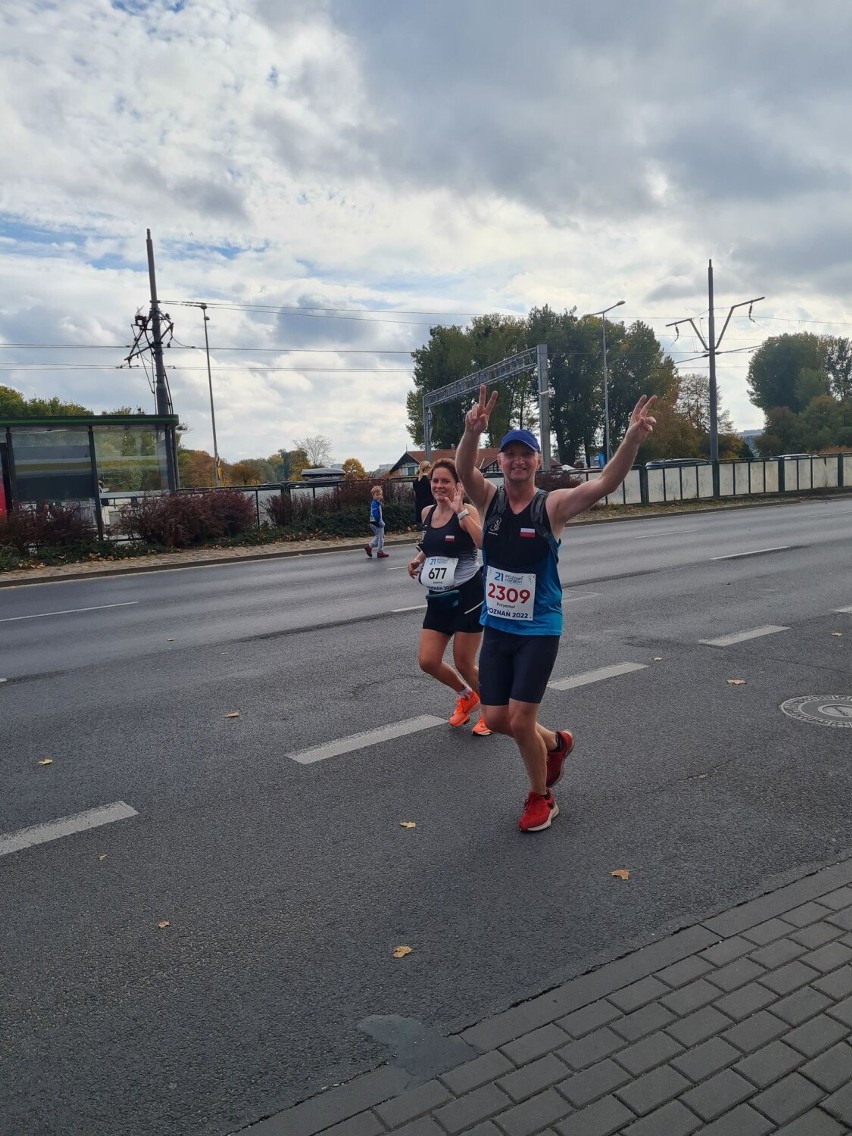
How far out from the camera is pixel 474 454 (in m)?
4.54

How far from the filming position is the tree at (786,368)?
9600 centimetres

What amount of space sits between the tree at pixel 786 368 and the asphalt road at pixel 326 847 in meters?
95.1

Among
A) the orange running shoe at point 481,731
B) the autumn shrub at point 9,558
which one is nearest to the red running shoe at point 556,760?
the orange running shoe at point 481,731

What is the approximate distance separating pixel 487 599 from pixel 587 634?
475 centimetres

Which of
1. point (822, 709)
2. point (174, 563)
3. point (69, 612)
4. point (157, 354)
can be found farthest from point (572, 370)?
point (822, 709)

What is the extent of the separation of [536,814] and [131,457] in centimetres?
2097

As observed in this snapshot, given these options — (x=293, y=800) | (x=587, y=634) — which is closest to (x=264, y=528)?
(x=587, y=634)

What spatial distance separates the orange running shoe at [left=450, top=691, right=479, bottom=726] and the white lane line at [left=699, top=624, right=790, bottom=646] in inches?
119

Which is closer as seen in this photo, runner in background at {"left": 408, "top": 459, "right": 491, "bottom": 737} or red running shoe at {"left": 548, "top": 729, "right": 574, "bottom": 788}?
red running shoe at {"left": 548, "top": 729, "right": 574, "bottom": 788}

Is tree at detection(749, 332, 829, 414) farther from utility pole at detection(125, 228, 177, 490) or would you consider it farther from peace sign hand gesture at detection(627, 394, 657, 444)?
peace sign hand gesture at detection(627, 394, 657, 444)

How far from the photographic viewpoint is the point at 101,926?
3.70 meters

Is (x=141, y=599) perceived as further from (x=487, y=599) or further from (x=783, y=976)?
(x=783, y=976)

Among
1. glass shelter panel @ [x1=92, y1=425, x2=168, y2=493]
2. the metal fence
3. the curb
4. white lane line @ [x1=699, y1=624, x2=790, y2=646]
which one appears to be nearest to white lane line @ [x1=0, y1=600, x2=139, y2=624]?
the curb

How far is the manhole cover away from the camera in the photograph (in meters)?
6.07
